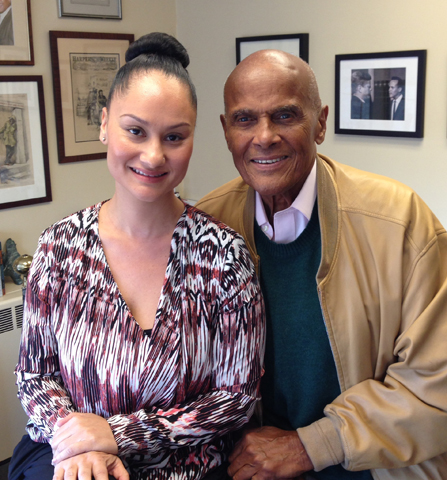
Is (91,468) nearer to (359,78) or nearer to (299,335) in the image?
(299,335)

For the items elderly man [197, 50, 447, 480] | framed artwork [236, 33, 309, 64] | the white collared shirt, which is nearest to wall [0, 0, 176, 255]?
framed artwork [236, 33, 309, 64]

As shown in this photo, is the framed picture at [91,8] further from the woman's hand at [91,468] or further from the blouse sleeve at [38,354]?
the woman's hand at [91,468]

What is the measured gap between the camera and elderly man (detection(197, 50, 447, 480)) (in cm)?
140

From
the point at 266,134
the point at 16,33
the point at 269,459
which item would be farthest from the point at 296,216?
the point at 16,33

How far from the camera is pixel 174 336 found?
51.5 inches

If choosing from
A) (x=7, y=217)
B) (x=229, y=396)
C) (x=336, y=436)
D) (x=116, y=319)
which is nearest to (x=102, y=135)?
(x=116, y=319)

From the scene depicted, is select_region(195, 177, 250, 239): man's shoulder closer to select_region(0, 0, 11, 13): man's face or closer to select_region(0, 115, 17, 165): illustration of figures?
select_region(0, 115, 17, 165): illustration of figures

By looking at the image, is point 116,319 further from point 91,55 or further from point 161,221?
point 91,55

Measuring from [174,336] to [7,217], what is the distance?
1.70 meters

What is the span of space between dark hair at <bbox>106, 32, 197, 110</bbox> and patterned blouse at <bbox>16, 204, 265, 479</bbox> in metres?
0.37

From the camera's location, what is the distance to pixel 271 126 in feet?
4.85

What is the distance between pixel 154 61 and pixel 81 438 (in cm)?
86

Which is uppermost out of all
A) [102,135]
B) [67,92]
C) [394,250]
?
[67,92]

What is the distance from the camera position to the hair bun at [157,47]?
4.38ft
